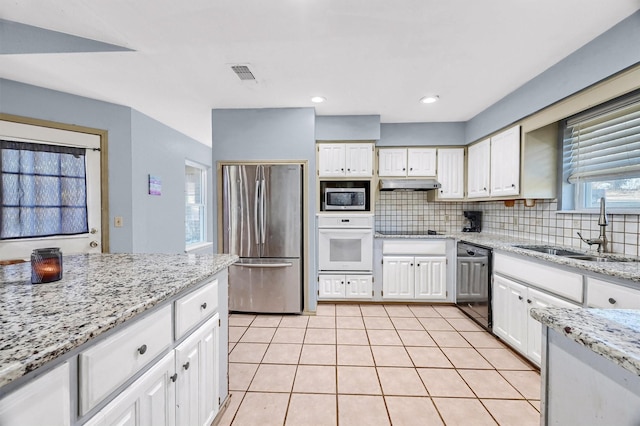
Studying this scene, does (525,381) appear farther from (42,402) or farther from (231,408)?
(42,402)

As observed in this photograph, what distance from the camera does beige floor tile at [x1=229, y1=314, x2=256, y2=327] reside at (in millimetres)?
2924

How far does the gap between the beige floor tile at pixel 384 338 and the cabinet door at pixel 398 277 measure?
0.73 metres

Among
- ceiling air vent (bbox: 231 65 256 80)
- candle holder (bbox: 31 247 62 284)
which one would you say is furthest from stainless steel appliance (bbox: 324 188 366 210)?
candle holder (bbox: 31 247 62 284)

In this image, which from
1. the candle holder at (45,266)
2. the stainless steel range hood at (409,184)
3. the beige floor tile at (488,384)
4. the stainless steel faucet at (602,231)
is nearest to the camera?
the candle holder at (45,266)

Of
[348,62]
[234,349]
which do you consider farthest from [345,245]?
[348,62]

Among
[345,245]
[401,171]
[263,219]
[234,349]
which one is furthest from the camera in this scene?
[401,171]

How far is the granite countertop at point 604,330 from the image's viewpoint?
22.5 inches

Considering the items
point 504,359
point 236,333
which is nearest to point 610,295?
point 504,359

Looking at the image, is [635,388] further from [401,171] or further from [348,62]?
[401,171]

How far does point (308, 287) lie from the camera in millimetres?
3191

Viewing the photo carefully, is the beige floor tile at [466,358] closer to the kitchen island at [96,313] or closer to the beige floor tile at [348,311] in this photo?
the beige floor tile at [348,311]

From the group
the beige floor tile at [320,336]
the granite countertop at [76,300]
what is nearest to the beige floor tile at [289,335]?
the beige floor tile at [320,336]

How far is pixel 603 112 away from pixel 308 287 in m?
3.00

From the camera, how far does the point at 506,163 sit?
282 centimetres
